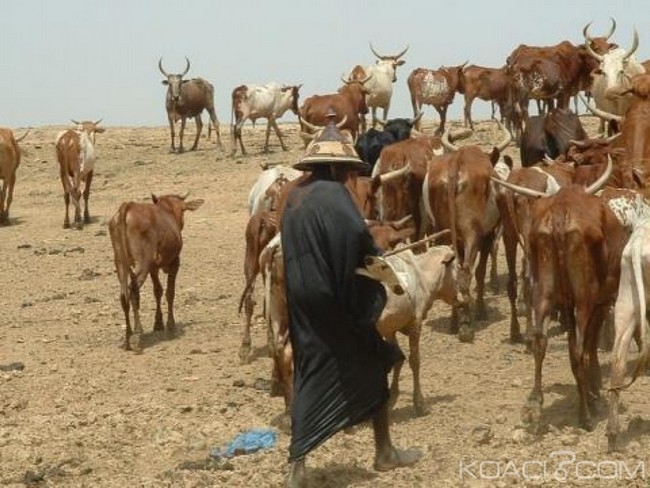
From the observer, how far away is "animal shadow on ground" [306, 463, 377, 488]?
273 inches

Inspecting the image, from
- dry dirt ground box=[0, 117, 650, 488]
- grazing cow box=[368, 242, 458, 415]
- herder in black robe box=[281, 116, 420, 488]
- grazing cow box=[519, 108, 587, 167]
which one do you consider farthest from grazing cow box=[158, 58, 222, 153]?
herder in black robe box=[281, 116, 420, 488]

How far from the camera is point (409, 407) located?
8625 mm

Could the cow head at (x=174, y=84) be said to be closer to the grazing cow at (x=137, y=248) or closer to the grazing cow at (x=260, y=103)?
the grazing cow at (x=260, y=103)

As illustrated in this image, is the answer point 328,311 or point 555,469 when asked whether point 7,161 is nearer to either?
point 328,311

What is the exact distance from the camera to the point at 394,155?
1247 centimetres

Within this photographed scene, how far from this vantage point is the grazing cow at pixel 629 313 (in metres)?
7.04

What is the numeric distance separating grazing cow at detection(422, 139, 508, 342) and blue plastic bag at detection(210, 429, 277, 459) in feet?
10.7

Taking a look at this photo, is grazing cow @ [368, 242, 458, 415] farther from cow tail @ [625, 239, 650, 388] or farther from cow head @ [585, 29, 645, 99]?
cow head @ [585, 29, 645, 99]

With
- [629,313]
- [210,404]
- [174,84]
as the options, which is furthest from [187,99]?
[629,313]

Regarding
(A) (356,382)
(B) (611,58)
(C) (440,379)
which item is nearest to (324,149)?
(A) (356,382)

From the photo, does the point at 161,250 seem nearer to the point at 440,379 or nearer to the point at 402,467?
the point at 440,379

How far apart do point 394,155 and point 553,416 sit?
4947 millimetres

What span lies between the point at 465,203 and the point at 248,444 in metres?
4.05

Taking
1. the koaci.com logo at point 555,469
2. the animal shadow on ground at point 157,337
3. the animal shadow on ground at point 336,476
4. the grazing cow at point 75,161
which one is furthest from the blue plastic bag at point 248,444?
the grazing cow at point 75,161
